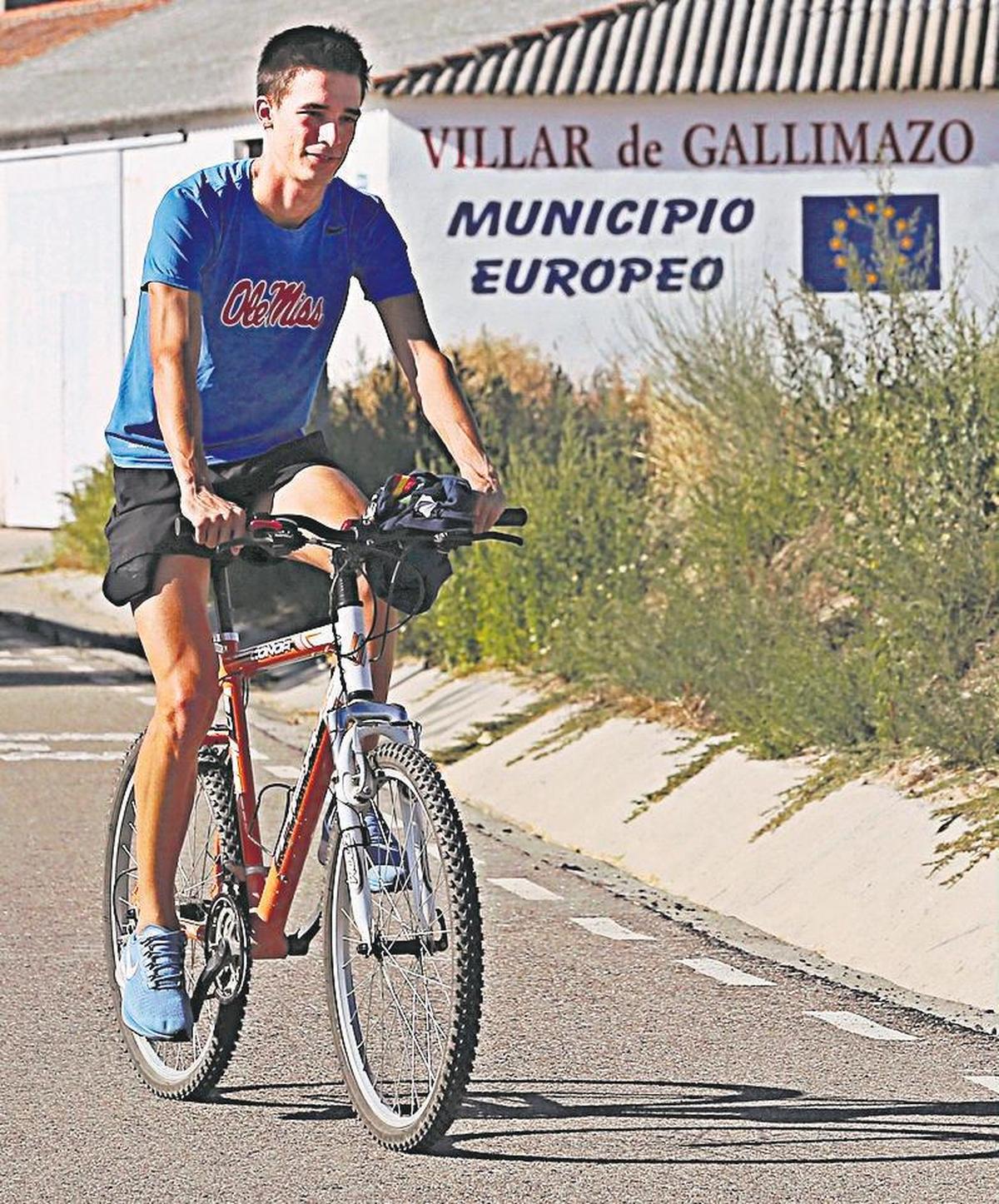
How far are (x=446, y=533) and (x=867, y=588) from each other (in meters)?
5.14

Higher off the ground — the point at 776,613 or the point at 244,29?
the point at 244,29

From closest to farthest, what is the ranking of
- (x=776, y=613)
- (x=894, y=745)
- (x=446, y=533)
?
1. (x=446, y=533)
2. (x=894, y=745)
3. (x=776, y=613)

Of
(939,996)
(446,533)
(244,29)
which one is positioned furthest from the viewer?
(244,29)

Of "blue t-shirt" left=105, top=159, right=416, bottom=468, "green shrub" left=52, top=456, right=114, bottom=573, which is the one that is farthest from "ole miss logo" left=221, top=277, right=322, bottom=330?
"green shrub" left=52, top=456, right=114, bottom=573

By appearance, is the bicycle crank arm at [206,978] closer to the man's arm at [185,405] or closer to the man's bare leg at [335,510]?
the man's bare leg at [335,510]

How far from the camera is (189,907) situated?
6605mm

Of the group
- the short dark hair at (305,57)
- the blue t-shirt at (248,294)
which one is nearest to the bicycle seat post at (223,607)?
the blue t-shirt at (248,294)

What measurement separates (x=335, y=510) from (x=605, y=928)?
10.3ft

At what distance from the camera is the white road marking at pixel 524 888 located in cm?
964

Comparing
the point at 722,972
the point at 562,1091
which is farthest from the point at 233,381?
the point at 722,972

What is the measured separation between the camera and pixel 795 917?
909 cm

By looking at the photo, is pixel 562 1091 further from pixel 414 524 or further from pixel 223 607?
pixel 414 524

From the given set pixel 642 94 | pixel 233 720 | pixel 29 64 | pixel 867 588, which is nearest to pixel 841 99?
pixel 642 94

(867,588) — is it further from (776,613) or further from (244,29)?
(244,29)
